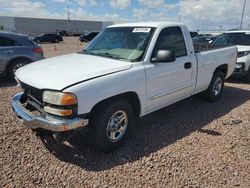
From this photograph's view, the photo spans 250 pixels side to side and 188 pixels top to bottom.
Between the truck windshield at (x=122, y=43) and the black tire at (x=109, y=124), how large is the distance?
0.77 m

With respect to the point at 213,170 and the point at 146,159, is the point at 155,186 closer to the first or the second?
the point at 146,159

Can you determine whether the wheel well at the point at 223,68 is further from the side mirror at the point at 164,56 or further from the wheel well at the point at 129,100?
the wheel well at the point at 129,100

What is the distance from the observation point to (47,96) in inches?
116

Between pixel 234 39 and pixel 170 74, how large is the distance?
6.01 m

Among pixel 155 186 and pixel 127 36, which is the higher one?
pixel 127 36

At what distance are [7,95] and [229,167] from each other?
5.62 metres

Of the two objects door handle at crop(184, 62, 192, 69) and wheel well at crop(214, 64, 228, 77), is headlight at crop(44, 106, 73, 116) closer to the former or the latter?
door handle at crop(184, 62, 192, 69)

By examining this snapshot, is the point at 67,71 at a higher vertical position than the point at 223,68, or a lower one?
higher

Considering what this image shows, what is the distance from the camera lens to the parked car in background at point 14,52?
7.67 metres

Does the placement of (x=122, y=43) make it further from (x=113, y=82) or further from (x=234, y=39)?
(x=234, y=39)

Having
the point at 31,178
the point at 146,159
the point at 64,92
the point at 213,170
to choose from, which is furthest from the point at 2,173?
the point at 213,170

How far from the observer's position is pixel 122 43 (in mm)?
4125

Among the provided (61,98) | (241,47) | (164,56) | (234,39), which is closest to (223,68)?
(241,47)

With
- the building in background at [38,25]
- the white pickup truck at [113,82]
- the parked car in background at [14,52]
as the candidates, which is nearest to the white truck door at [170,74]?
the white pickup truck at [113,82]
